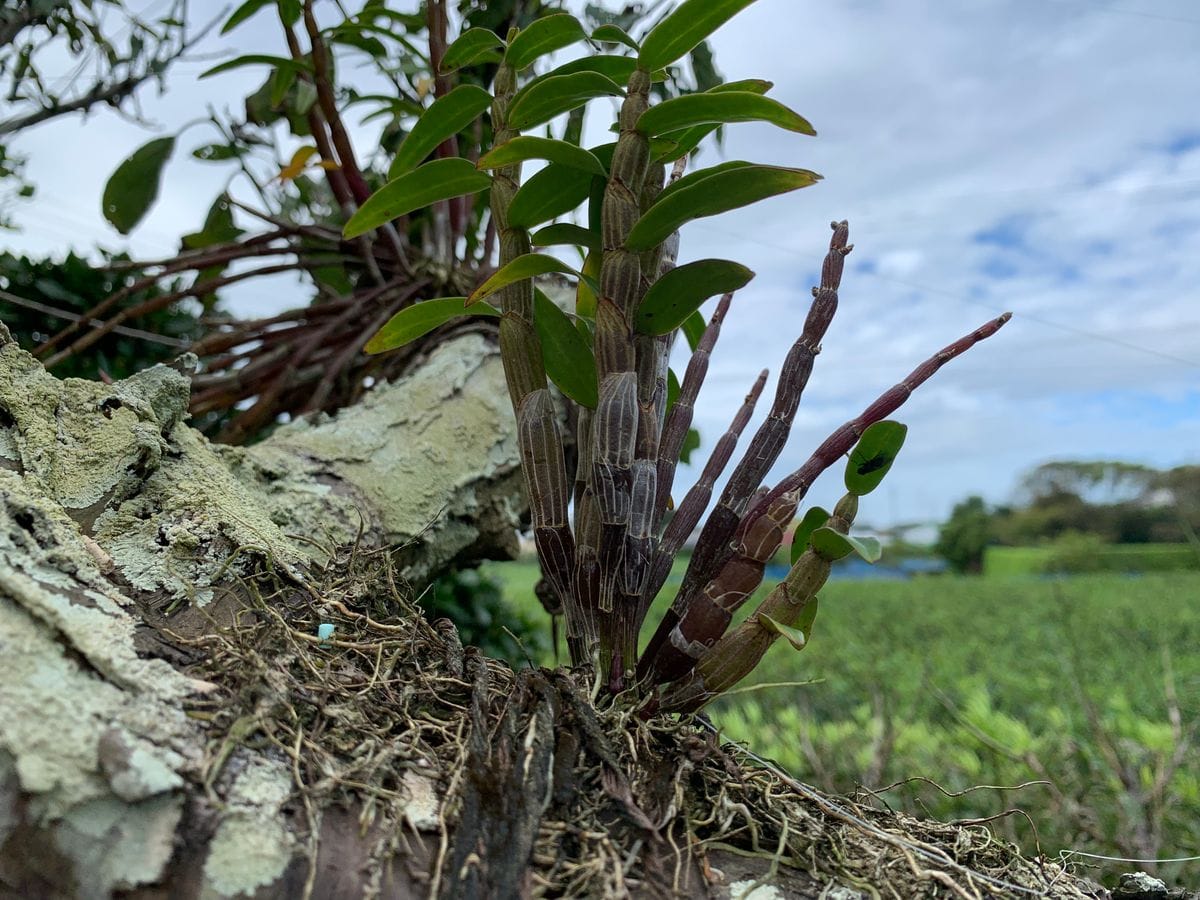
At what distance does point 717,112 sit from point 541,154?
0.36ft

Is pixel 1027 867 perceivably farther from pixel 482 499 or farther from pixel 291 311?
pixel 291 311

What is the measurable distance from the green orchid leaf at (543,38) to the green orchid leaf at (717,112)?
0.10m

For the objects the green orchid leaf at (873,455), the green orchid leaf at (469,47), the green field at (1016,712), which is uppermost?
the green orchid leaf at (469,47)

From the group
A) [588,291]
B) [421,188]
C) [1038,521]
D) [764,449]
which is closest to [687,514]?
[764,449]

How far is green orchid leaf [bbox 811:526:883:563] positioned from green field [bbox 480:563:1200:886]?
122 millimetres

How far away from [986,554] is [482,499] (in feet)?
37.3

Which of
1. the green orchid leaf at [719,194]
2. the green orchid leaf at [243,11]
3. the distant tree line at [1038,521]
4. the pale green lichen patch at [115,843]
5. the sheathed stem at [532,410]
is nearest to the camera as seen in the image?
the pale green lichen patch at [115,843]

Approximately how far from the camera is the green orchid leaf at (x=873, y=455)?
1.65 ft

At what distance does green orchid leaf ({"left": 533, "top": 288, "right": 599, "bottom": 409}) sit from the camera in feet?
1.88

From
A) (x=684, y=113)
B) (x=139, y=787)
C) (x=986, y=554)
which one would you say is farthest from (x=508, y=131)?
(x=986, y=554)

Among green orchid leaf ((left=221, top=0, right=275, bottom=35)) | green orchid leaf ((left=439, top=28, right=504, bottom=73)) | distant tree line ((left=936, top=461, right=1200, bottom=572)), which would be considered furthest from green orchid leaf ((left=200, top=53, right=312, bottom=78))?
distant tree line ((left=936, top=461, right=1200, bottom=572))

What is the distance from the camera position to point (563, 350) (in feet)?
1.89

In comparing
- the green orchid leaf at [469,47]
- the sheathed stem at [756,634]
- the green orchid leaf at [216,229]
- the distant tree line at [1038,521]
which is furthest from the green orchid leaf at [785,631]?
the distant tree line at [1038,521]

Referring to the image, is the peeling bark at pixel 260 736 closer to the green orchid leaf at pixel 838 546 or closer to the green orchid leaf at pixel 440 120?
the green orchid leaf at pixel 838 546
